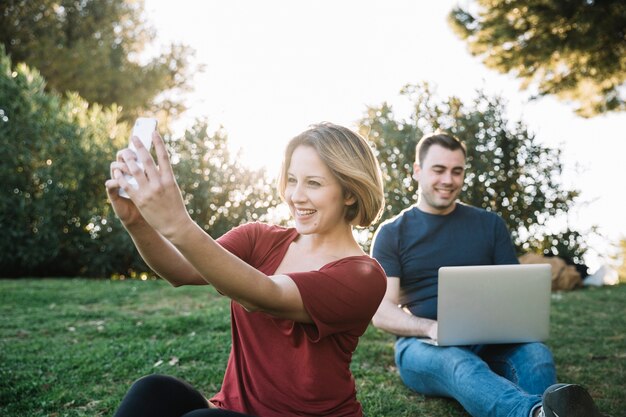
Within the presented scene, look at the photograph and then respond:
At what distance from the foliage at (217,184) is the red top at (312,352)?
23.3 ft

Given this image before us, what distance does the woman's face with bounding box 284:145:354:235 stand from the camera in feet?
6.23

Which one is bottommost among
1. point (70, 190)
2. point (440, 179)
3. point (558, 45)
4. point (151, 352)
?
point (151, 352)

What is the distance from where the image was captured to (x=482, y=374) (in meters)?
2.66

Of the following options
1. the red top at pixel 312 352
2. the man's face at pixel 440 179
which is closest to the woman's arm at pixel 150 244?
the red top at pixel 312 352

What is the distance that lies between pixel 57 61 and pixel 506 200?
13342 mm

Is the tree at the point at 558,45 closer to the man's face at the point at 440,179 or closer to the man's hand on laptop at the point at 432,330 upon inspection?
the man's face at the point at 440,179

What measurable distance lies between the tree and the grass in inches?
218

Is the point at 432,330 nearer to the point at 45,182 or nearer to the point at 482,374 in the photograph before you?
the point at 482,374

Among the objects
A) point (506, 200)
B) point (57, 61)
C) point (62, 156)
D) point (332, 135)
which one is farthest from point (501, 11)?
point (57, 61)

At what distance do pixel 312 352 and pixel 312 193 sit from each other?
0.49 metres

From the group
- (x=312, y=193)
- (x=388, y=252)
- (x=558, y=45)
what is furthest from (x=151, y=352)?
(x=558, y=45)

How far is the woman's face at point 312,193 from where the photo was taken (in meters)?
1.90

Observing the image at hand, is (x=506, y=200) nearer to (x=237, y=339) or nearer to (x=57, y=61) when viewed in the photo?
(x=237, y=339)

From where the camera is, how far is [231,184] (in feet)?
30.0
